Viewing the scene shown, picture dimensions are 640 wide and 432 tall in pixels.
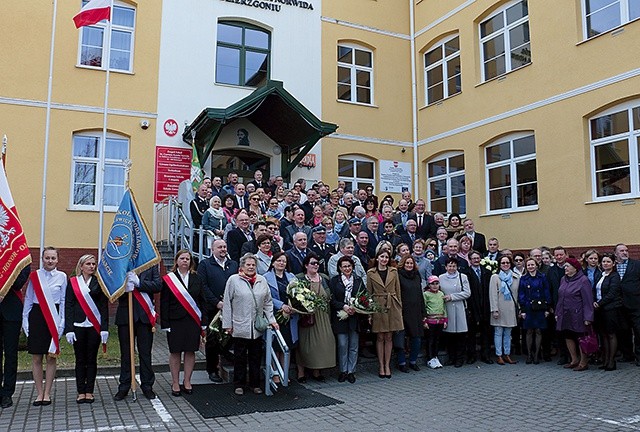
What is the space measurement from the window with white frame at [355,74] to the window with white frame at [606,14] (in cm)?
656

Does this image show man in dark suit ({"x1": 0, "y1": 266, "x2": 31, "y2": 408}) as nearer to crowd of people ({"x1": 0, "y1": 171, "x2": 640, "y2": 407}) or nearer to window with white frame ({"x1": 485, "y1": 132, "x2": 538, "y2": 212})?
crowd of people ({"x1": 0, "y1": 171, "x2": 640, "y2": 407})

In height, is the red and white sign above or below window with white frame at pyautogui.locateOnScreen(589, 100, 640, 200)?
above

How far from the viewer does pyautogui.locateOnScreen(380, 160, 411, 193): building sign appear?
17183mm

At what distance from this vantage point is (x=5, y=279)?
654 centimetres

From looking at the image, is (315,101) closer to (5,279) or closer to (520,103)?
(520,103)

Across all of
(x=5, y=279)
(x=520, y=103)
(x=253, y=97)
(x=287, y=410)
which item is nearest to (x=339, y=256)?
(x=287, y=410)

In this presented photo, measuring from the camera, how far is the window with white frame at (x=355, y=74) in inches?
674

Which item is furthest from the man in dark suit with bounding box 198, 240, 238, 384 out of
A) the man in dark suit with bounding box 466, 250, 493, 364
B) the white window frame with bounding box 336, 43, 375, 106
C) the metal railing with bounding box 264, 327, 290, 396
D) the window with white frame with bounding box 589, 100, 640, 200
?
the white window frame with bounding box 336, 43, 375, 106

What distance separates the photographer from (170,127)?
14539 millimetres

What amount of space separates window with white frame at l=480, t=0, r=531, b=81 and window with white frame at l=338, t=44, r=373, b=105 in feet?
11.6

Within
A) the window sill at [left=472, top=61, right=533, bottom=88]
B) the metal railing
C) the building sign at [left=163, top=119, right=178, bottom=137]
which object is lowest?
the metal railing

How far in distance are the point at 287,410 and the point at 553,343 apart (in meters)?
5.81

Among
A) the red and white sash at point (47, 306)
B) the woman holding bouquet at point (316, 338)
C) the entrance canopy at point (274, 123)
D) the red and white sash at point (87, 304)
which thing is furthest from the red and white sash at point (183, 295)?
the entrance canopy at point (274, 123)

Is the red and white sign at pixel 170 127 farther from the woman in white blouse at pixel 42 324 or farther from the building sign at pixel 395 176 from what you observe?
the woman in white blouse at pixel 42 324
